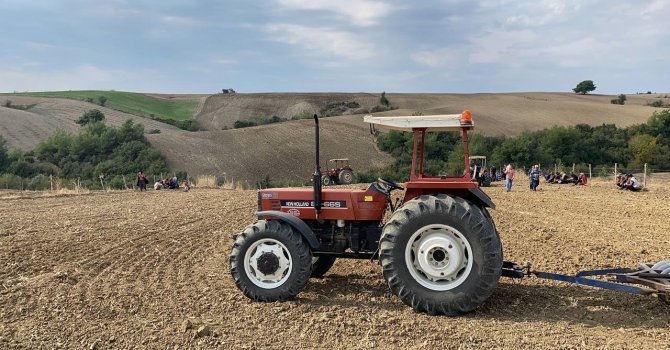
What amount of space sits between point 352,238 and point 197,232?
5.39 m

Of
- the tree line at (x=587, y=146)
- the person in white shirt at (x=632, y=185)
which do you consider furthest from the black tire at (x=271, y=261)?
the tree line at (x=587, y=146)

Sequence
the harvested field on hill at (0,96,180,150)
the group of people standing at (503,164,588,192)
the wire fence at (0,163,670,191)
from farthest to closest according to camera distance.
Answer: the harvested field on hill at (0,96,180,150) → the wire fence at (0,163,670,191) → the group of people standing at (503,164,588,192)

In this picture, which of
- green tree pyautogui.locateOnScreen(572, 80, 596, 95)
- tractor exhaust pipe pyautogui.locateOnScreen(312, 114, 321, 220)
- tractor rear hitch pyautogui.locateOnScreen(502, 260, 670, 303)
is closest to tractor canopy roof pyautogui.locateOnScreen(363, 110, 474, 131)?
tractor exhaust pipe pyautogui.locateOnScreen(312, 114, 321, 220)

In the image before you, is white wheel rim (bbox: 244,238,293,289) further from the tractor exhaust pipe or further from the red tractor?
the tractor exhaust pipe

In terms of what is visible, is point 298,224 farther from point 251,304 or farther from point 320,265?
point 320,265

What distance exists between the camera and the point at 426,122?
5.69 metres

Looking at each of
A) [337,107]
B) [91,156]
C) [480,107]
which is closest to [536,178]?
[91,156]

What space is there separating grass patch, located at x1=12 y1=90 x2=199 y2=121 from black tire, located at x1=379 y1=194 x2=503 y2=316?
74.2 m

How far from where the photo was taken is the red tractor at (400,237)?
5.32 m

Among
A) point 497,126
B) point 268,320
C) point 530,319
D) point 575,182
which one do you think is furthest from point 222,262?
point 497,126

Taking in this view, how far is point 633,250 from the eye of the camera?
878 centimetres

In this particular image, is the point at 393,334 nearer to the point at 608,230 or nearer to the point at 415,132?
the point at 415,132

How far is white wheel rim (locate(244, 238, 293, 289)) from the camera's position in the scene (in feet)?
19.1

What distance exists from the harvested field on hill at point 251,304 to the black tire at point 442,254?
21cm
